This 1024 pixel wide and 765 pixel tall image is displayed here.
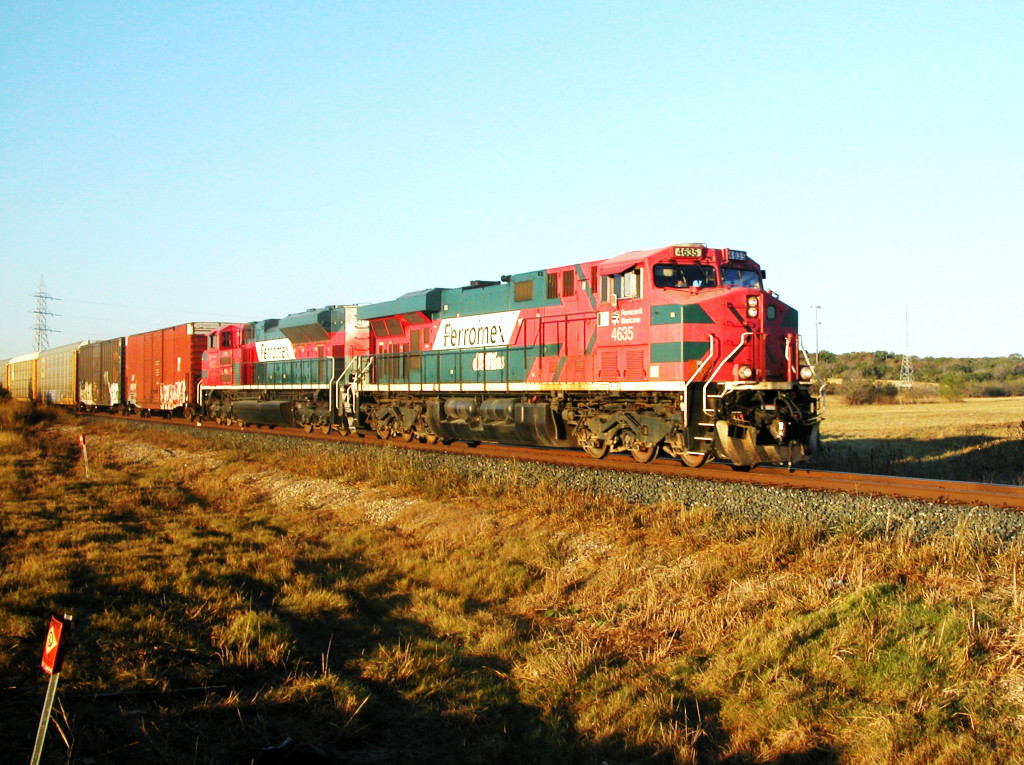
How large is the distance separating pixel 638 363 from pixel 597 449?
1980 mm

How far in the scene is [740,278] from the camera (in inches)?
518

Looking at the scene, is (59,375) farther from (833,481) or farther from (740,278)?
(833,481)

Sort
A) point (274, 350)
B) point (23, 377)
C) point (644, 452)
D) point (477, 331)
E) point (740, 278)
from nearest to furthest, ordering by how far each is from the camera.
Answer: point (740, 278) < point (644, 452) < point (477, 331) < point (274, 350) < point (23, 377)

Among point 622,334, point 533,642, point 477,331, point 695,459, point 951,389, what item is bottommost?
point 533,642

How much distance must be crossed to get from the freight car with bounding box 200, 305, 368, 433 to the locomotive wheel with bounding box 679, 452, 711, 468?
11323mm

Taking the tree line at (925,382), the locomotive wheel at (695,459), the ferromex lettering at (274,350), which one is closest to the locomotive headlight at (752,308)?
the locomotive wheel at (695,459)

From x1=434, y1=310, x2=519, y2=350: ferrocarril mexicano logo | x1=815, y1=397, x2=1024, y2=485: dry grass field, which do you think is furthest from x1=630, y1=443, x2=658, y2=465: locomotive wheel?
x1=434, y1=310, x2=519, y2=350: ferrocarril mexicano logo

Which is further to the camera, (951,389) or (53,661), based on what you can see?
(951,389)

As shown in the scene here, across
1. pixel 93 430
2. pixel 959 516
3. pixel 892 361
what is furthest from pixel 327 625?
pixel 892 361

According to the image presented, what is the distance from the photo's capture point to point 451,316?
724 inches

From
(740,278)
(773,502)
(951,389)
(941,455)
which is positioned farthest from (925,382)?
(773,502)

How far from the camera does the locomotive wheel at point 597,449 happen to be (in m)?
14.3

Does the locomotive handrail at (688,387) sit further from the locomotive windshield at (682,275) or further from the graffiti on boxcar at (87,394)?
the graffiti on boxcar at (87,394)

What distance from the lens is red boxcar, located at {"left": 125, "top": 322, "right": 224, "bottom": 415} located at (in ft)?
104
